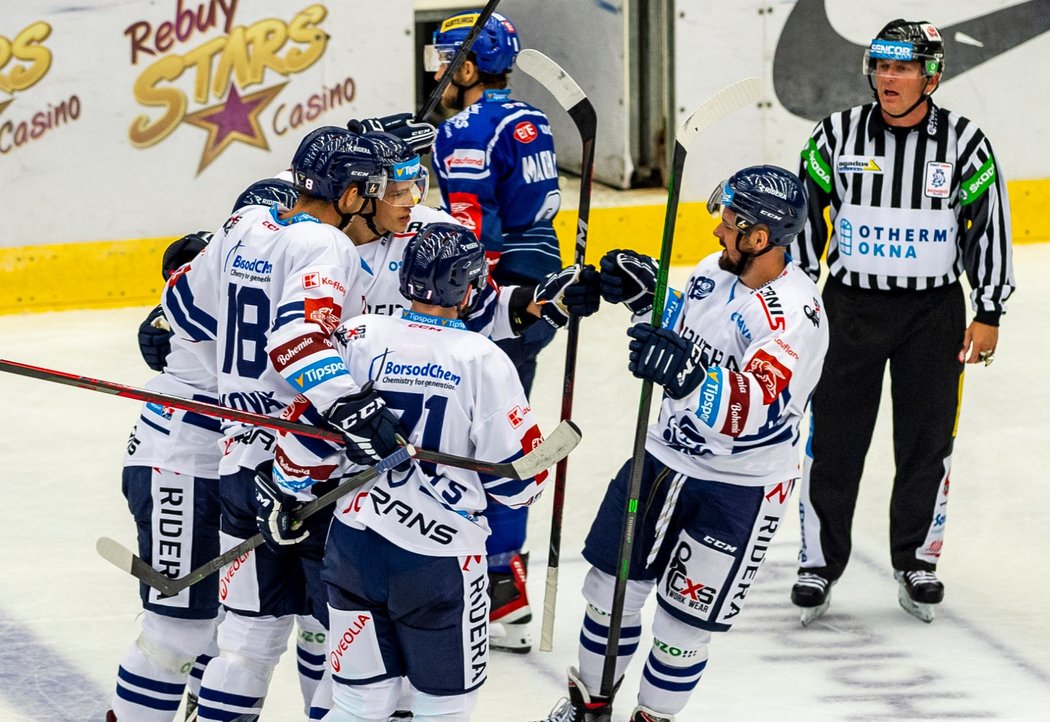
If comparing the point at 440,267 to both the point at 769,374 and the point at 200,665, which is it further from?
the point at 200,665

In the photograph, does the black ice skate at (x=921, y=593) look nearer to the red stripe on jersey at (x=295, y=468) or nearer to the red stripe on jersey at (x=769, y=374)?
the red stripe on jersey at (x=769, y=374)

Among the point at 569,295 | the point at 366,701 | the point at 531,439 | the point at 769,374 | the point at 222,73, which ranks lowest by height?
the point at 366,701

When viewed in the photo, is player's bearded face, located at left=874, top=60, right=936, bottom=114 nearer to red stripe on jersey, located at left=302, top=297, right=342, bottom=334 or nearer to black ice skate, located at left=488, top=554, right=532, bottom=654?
black ice skate, located at left=488, top=554, right=532, bottom=654

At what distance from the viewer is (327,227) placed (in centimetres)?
360

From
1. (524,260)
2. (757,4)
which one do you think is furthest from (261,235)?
(757,4)

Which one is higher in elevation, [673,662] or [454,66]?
[454,66]

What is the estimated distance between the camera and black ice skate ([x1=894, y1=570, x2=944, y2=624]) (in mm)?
4762

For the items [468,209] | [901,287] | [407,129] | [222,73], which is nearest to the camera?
[407,129]

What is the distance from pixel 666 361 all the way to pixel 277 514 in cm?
82

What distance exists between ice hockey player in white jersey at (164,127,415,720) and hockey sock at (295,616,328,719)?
172 millimetres

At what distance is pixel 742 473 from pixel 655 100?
536cm

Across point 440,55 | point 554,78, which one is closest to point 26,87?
point 440,55

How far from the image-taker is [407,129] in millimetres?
4277

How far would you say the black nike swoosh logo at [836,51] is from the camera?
8367 millimetres
